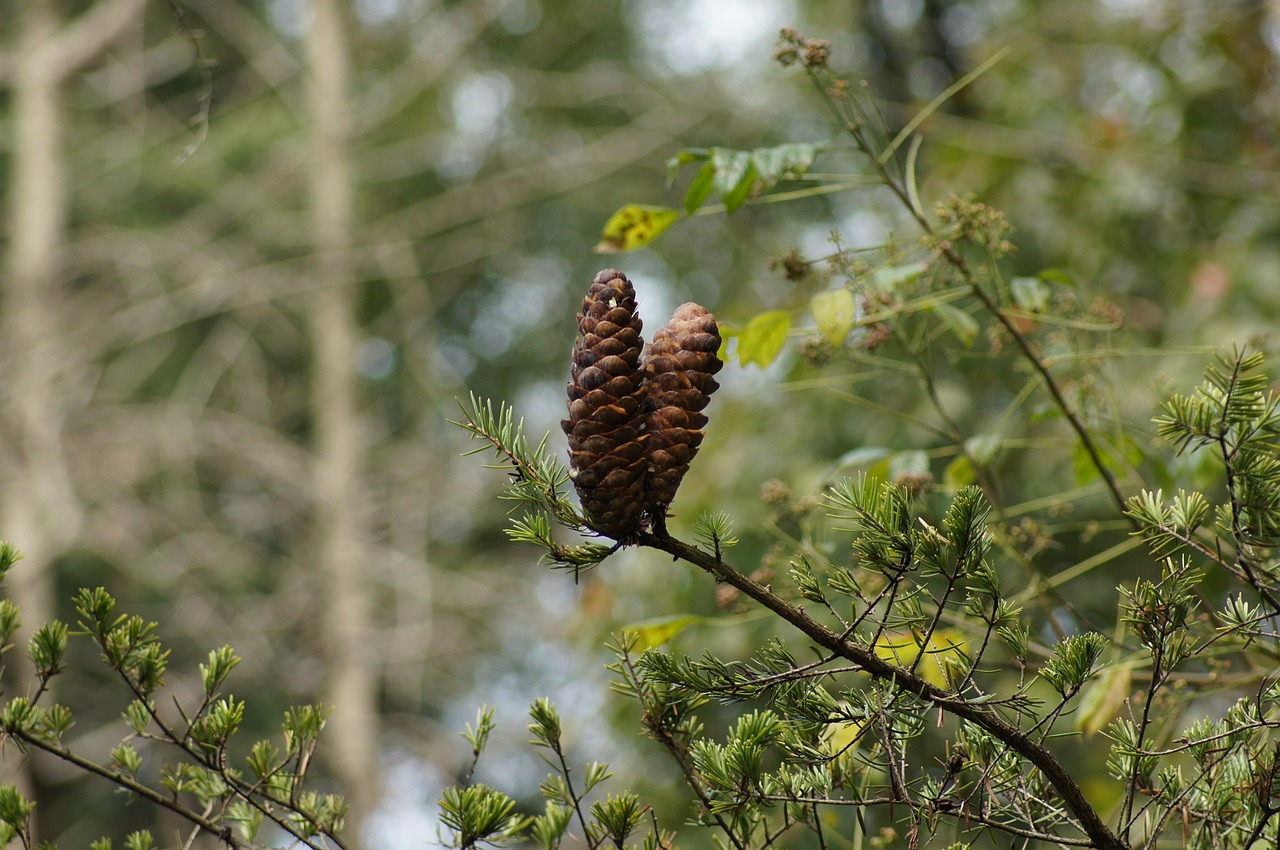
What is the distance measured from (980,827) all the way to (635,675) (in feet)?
0.73

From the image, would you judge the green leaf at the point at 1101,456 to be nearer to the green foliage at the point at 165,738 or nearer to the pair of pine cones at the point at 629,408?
the pair of pine cones at the point at 629,408

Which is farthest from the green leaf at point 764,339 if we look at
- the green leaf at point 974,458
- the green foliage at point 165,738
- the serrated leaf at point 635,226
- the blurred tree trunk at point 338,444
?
the blurred tree trunk at point 338,444

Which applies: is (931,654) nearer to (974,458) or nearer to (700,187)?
(974,458)

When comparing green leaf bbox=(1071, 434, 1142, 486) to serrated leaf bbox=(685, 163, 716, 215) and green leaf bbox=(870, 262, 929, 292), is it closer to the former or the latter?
green leaf bbox=(870, 262, 929, 292)

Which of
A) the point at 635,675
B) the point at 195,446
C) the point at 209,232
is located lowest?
the point at 635,675

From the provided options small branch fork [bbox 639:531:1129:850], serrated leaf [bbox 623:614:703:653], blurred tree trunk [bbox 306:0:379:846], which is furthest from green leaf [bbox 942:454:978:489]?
blurred tree trunk [bbox 306:0:379:846]

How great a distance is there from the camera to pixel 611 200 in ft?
21.7

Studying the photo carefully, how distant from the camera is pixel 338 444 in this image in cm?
488

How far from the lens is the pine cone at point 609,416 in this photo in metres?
0.57

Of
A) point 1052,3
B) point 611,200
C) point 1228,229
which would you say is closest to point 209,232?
point 611,200

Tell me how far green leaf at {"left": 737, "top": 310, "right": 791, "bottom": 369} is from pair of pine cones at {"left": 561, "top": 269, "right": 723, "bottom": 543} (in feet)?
1.36

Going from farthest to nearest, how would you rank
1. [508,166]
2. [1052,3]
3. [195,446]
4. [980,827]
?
[508,166], [195,446], [1052,3], [980,827]

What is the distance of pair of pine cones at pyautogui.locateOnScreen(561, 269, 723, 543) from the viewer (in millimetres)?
568

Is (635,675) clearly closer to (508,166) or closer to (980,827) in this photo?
(980,827)
